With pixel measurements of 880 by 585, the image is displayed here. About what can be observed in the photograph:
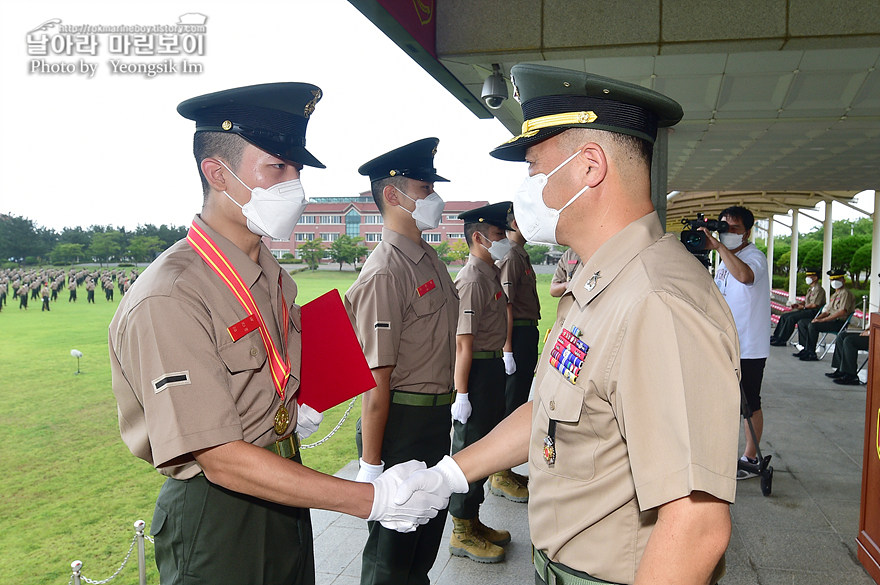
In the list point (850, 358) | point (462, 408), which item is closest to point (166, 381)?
point (462, 408)

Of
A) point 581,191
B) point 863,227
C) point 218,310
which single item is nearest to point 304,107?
point 218,310

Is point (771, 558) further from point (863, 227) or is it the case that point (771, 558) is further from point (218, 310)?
point (863, 227)

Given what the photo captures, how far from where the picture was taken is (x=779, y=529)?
142 inches

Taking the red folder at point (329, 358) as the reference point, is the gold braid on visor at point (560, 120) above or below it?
above

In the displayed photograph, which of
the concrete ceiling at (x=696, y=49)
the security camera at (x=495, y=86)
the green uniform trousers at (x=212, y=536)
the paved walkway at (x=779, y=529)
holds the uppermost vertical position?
the concrete ceiling at (x=696, y=49)

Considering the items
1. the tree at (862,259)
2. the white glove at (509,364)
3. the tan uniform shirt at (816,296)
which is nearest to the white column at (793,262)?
the tree at (862,259)

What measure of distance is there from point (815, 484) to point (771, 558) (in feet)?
4.75

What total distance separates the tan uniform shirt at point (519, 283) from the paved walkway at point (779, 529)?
160 centimetres

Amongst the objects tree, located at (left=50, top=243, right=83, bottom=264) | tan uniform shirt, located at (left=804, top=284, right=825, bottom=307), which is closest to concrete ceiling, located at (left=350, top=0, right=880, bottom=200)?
tree, located at (left=50, top=243, right=83, bottom=264)

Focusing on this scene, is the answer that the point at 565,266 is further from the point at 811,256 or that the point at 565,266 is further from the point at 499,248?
the point at 811,256

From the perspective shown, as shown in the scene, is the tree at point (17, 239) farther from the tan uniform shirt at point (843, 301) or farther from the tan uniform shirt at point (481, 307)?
the tan uniform shirt at point (843, 301)

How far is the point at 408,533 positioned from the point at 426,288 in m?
1.08

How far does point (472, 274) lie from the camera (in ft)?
13.4

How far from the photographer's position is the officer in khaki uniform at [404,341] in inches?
99.7
